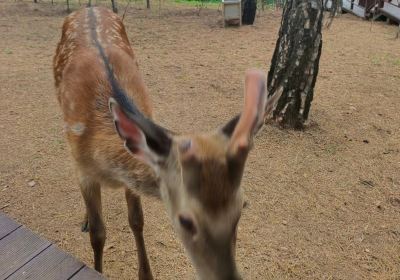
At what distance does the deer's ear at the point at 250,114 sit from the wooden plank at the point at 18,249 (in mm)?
1638

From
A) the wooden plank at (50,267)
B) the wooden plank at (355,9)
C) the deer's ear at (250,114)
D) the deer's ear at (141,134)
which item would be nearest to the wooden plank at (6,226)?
the wooden plank at (50,267)

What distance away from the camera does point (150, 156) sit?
1.93 meters

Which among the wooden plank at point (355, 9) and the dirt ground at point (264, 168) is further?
the wooden plank at point (355, 9)

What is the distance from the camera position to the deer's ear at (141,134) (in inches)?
71.6

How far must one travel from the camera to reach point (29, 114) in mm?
5285

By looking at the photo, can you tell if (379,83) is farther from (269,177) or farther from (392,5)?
(392,5)

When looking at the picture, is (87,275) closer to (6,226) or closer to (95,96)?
(6,226)

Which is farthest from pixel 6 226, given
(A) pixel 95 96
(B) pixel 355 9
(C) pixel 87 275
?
(B) pixel 355 9

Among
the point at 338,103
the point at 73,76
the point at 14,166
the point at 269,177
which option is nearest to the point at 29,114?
the point at 14,166

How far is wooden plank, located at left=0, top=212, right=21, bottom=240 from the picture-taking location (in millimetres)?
2793

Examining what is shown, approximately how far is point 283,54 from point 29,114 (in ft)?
10.1

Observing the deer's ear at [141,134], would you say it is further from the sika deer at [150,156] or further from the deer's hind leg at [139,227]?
the deer's hind leg at [139,227]

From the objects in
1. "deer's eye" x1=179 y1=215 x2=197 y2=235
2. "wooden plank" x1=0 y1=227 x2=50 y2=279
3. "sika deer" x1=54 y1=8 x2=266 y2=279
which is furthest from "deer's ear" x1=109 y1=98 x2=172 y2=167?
"wooden plank" x1=0 y1=227 x2=50 y2=279

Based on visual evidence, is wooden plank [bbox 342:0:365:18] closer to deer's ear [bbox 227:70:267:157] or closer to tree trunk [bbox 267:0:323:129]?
tree trunk [bbox 267:0:323:129]
